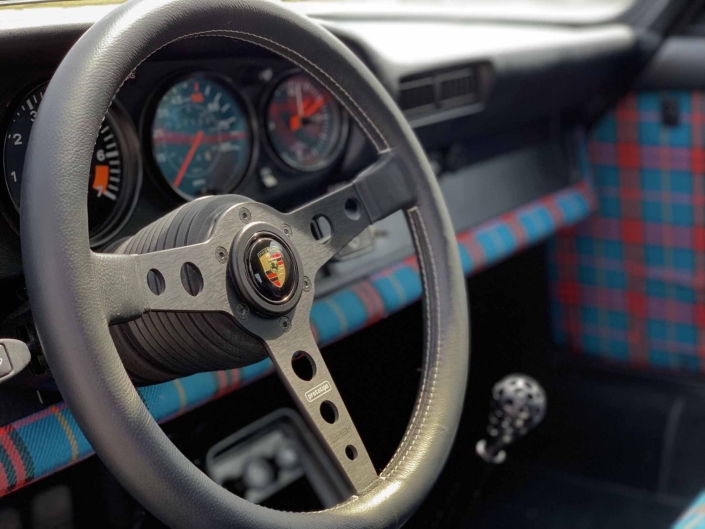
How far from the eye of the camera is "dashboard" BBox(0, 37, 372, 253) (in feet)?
3.61

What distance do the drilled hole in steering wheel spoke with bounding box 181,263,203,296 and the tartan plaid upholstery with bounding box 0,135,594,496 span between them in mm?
156

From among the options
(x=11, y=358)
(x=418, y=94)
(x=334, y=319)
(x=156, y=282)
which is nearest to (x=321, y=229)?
(x=156, y=282)

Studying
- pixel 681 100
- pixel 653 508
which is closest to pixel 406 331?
pixel 653 508

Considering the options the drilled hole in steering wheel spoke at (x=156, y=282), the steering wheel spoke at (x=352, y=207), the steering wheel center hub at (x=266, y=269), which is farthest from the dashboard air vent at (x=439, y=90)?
the drilled hole in steering wheel spoke at (x=156, y=282)

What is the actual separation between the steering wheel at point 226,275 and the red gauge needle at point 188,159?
0.96 ft

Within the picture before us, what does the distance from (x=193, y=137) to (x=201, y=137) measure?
0.5 inches

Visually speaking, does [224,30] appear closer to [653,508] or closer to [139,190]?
[139,190]

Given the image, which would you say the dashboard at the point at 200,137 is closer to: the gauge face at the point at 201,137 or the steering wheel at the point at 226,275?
the gauge face at the point at 201,137

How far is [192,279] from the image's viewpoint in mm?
826

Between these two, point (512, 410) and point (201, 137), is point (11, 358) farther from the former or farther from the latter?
point (512, 410)

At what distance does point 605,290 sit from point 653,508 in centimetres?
61

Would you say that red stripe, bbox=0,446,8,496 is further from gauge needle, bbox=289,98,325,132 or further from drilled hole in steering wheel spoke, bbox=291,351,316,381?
gauge needle, bbox=289,98,325,132

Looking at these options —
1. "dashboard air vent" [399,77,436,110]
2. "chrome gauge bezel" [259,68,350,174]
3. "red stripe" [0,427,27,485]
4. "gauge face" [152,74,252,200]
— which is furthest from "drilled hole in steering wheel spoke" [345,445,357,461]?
"dashboard air vent" [399,77,436,110]

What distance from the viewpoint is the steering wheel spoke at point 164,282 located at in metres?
0.75
